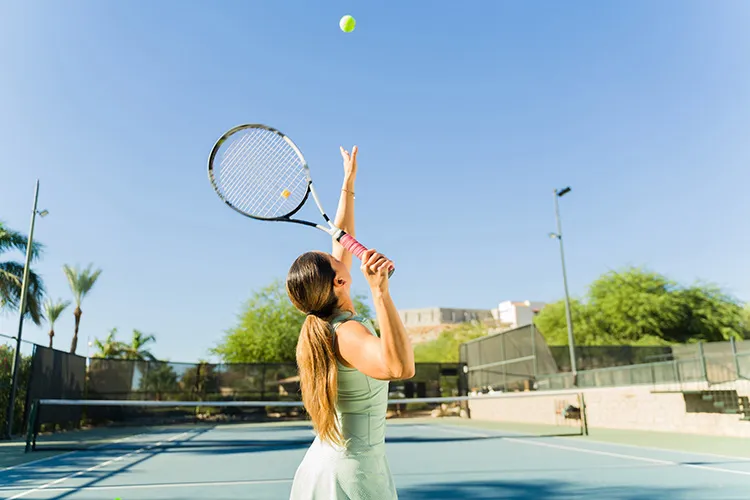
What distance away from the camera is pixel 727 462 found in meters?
7.48

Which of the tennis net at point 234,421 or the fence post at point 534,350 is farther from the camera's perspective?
the fence post at point 534,350

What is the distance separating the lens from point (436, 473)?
7.07 meters

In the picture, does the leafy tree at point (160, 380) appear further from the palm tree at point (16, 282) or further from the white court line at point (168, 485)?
the white court line at point (168, 485)

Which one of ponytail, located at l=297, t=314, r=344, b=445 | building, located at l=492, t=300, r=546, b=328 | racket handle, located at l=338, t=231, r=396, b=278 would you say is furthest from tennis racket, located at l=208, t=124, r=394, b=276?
building, located at l=492, t=300, r=546, b=328

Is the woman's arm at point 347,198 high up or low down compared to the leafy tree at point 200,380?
up

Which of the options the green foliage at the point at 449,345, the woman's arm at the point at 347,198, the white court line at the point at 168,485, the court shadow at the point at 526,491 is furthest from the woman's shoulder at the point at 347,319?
the green foliage at the point at 449,345

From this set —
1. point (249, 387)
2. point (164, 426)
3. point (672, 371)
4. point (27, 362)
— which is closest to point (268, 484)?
point (27, 362)

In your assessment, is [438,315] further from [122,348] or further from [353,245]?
[353,245]

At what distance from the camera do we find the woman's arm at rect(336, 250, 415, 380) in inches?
56.2

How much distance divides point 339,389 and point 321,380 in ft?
0.22

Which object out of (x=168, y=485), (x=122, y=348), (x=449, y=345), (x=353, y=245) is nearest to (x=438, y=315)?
(x=449, y=345)

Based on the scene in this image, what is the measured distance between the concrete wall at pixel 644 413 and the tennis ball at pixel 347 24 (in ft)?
27.5

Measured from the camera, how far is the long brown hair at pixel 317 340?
1624 mm

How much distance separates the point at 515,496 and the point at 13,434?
38.5 ft
